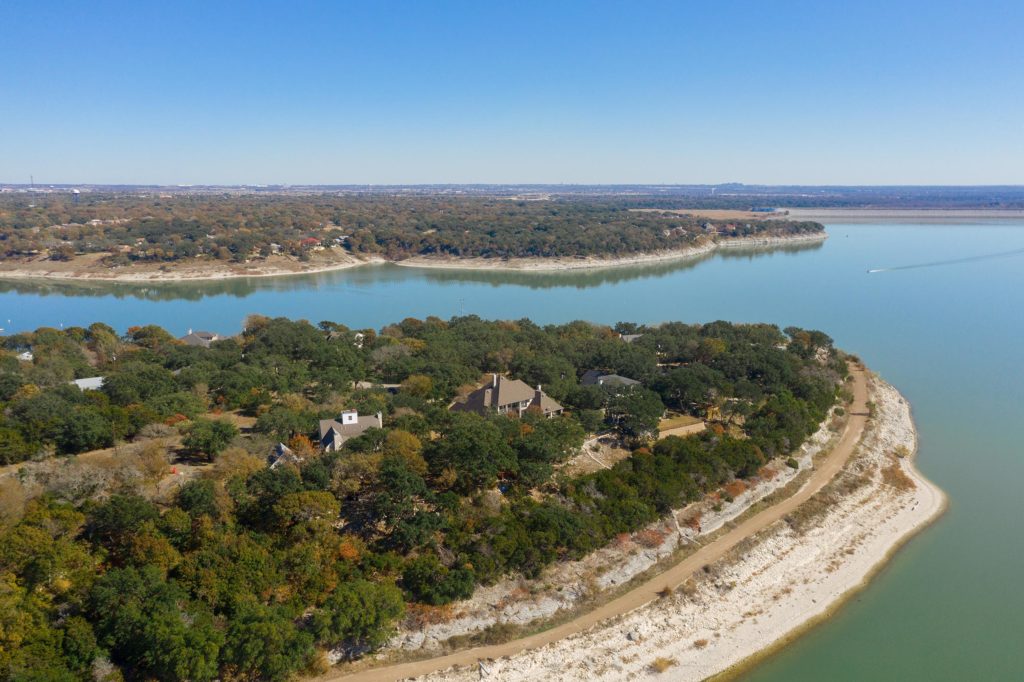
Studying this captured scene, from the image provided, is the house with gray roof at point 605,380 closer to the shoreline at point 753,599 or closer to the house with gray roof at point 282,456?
the shoreline at point 753,599

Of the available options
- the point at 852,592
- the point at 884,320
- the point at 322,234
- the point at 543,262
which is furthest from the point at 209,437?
the point at 322,234

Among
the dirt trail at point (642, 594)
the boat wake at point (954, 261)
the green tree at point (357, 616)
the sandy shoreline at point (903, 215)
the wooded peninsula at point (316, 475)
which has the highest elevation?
the sandy shoreline at point (903, 215)

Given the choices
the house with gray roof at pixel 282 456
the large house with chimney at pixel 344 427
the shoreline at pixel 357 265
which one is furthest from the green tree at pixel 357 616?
the shoreline at pixel 357 265

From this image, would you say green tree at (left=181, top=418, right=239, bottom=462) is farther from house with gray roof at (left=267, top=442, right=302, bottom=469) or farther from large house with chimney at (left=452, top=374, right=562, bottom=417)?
large house with chimney at (left=452, top=374, right=562, bottom=417)

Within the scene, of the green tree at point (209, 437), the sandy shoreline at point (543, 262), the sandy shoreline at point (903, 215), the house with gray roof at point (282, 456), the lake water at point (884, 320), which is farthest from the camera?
the sandy shoreline at point (903, 215)

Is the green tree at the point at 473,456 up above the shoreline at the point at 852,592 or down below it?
above

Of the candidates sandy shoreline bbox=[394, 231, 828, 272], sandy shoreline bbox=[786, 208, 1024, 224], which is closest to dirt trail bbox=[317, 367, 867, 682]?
sandy shoreline bbox=[394, 231, 828, 272]

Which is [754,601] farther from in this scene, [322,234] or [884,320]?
[322,234]

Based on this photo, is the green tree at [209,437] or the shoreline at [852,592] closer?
the shoreline at [852,592]
